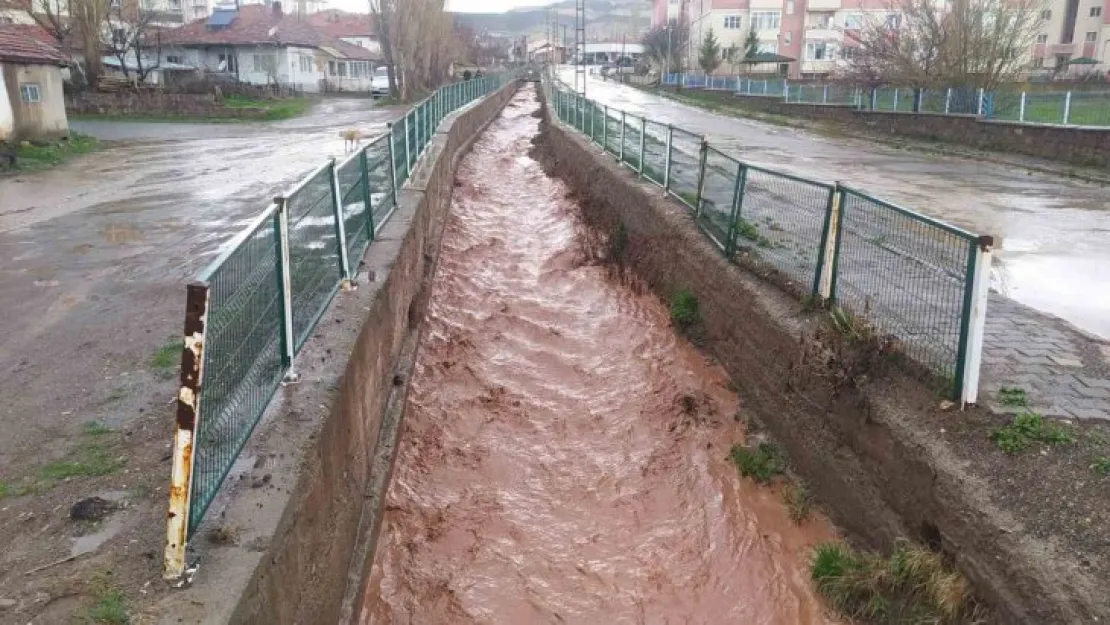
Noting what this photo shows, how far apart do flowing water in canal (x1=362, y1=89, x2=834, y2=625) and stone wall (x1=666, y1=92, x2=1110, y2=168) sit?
13.4m

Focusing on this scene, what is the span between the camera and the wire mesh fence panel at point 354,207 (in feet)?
23.1

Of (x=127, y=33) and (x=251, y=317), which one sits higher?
(x=127, y=33)

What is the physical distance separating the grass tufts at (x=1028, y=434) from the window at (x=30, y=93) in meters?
22.1

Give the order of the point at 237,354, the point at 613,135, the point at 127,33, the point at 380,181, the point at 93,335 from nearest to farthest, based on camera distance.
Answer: the point at 237,354 < the point at 93,335 < the point at 380,181 < the point at 613,135 < the point at 127,33

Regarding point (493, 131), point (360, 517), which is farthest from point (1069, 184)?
point (493, 131)

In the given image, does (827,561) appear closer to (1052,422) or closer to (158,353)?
(1052,422)

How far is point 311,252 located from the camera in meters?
5.70

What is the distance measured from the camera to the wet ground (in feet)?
12.1

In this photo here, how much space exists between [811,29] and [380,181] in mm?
70214

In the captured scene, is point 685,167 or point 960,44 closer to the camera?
point 685,167

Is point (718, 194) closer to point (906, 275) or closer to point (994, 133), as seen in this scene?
point (906, 275)

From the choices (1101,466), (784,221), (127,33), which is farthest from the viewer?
(127,33)

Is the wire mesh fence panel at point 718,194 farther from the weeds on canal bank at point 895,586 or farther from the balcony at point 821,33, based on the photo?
the balcony at point 821,33

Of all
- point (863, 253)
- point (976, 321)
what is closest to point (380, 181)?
point (863, 253)
